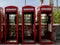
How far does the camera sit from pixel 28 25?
14.9m

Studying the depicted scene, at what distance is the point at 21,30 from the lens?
15117 mm

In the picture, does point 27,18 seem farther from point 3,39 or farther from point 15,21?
point 3,39

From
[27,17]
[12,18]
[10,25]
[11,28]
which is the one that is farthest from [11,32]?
[27,17]

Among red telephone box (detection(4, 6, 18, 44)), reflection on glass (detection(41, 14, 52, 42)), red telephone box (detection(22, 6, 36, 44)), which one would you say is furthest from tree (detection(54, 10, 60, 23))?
red telephone box (detection(4, 6, 18, 44))

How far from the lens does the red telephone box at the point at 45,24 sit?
45.0ft

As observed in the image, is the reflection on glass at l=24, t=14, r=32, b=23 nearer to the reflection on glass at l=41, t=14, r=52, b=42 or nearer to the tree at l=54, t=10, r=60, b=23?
the reflection on glass at l=41, t=14, r=52, b=42

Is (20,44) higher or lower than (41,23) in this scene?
lower

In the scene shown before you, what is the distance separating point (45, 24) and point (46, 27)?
0.27 m

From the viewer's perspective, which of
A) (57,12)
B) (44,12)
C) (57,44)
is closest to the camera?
(57,44)

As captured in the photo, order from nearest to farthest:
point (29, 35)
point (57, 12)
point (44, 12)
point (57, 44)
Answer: point (57, 44) → point (44, 12) → point (29, 35) → point (57, 12)

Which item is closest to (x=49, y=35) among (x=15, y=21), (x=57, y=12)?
(x=15, y=21)

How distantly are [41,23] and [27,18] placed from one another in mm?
1111

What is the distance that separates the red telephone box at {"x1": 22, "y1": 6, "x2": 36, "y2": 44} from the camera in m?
13.7

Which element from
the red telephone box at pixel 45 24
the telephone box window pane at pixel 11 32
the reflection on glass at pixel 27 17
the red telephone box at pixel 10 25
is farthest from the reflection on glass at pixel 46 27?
the telephone box window pane at pixel 11 32
